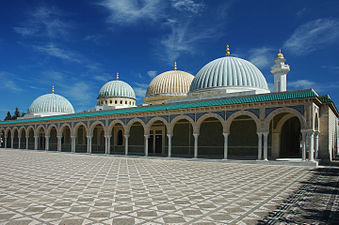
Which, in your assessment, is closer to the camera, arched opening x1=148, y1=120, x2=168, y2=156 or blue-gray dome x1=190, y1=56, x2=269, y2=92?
blue-gray dome x1=190, y1=56, x2=269, y2=92

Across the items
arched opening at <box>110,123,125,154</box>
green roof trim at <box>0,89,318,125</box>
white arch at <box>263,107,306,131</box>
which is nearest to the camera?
white arch at <box>263,107,306,131</box>

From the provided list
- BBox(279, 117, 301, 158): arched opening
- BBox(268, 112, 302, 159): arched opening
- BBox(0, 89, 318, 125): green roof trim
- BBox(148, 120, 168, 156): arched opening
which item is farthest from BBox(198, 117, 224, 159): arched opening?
BBox(148, 120, 168, 156): arched opening

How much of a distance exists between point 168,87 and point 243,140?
11.6m

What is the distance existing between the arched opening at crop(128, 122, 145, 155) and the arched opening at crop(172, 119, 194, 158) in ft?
12.5

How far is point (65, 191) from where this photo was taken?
22.0 feet

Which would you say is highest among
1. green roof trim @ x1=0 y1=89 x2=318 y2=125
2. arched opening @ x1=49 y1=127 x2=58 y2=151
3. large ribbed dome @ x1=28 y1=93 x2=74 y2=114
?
large ribbed dome @ x1=28 y1=93 x2=74 y2=114

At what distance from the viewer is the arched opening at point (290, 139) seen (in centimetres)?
2030

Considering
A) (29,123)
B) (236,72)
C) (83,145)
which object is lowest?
(83,145)

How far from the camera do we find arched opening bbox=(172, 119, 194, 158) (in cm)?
2206

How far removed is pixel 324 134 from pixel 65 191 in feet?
54.4

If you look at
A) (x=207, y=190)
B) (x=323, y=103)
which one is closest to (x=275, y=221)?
(x=207, y=190)

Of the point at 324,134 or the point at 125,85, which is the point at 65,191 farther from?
the point at 125,85

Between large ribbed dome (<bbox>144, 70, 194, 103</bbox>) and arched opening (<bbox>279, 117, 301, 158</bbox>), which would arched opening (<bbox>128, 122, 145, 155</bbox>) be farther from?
arched opening (<bbox>279, 117, 301, 158</bbox>)

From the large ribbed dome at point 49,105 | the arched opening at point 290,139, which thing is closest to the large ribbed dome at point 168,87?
the arched opening at point 290,139
